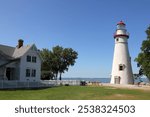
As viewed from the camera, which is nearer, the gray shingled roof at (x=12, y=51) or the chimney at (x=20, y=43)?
the gray shingled roof at (x=12, y=51)

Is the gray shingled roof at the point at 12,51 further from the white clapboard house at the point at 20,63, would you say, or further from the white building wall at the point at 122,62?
the white building wall at the point at 122,62

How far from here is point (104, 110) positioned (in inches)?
510

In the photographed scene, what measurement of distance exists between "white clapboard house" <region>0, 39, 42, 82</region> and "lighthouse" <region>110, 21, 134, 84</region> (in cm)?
1626

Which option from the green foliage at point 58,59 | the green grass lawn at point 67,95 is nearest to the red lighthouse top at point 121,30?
the green foliage at point 58,59

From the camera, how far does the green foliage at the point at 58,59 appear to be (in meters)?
58.8

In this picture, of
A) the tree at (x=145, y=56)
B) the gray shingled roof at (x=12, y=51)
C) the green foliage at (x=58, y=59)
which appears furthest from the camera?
the green foliage at (x=58, y=59)

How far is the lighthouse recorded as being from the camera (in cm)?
4912

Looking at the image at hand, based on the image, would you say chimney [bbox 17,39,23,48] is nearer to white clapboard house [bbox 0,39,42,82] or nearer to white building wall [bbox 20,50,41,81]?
white clapboard house [bbox 0,39,42,82]

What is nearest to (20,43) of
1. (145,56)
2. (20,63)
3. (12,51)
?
(12,51)

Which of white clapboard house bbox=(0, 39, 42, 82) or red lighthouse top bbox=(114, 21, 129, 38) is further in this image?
red lighthouse top bbox=(114, 21, 129, 38)

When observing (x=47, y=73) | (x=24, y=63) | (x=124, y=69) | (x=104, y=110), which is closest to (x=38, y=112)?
(x=104, y=110)

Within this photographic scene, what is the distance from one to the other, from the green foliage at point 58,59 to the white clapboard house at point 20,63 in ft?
55.5

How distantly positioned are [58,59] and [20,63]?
20919 millimetres

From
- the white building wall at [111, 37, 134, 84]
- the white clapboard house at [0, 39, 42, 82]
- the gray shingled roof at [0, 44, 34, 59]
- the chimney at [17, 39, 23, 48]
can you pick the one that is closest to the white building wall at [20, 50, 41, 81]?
the white clapboard house at [0, 39, 42, 82]
